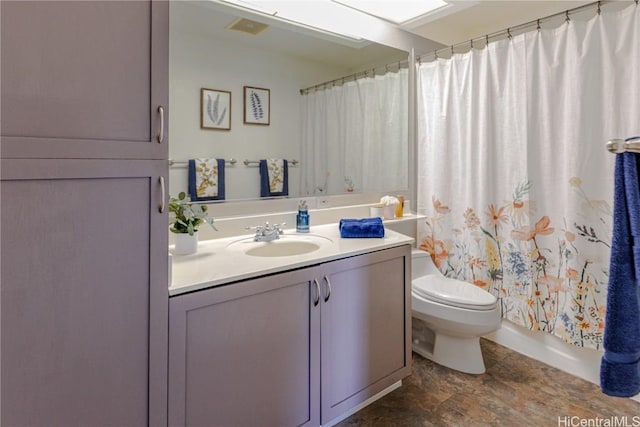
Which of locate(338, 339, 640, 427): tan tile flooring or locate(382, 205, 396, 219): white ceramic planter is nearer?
locate(338, 339, 640, 427): tan tile flooring

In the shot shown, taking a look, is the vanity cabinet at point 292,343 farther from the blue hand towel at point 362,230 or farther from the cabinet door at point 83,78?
the cabinet door at point 83,78

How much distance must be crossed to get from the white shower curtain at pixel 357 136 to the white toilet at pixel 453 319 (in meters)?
0.75

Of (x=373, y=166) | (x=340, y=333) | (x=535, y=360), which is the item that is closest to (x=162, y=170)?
(x=340, y=333)

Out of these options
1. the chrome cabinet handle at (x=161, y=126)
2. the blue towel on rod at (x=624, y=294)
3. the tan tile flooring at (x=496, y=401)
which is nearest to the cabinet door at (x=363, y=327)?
A: the tan tile flooring at (x=496, y=401)

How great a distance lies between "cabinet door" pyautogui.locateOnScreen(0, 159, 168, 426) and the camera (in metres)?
0.88

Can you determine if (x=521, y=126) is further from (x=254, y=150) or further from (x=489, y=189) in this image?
(x=254, y=150)

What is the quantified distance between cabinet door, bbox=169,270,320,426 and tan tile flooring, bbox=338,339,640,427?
0.43 m

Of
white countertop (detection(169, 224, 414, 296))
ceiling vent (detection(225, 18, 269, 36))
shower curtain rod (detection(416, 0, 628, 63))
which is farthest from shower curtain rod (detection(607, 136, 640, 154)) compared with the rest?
ceiling vent (detection(225, 18, 269, 36))

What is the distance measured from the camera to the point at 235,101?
5.96 feet

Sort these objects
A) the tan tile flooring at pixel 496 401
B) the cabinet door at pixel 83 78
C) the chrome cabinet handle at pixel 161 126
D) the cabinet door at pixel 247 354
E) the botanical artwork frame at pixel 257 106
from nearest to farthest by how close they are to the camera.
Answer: the cabinet door at pixel 83 78 → the chrome cabinet handle at pixel 161 126 → the cabinet door at pixel 247 354 → the tan tile flooring at pixel 496 401 → the botanical artwork frame at pixel 257 106

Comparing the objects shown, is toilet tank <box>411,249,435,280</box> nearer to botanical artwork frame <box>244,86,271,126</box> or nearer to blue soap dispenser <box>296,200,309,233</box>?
blue soap dispenser <box>296,200,309,233</box>

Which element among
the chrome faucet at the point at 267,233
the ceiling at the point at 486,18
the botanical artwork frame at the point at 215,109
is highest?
the ceiling at the point at 486,18

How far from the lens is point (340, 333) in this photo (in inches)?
60.8

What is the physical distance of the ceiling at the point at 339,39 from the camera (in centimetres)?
169
